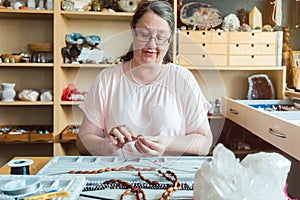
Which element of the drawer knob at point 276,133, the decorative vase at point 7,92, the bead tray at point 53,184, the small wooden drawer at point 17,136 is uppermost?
the decorative vase at point 7,92

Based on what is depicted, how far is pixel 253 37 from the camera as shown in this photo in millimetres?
1887

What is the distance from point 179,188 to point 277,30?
1591 mm

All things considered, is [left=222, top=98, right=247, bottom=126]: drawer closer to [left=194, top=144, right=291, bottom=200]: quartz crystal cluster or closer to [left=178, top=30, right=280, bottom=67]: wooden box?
[left=178, top=30, right=280, bottom=67]: wooden box

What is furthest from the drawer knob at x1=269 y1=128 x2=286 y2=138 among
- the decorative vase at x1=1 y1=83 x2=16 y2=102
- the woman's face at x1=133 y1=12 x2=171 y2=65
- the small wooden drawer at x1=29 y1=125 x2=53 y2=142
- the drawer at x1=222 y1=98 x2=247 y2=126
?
the decorative vase at x1=1 y1=83 x2=16 y2=102

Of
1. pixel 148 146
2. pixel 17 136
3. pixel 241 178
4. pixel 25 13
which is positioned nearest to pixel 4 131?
pixel 17 136

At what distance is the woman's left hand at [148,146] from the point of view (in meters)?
0.92

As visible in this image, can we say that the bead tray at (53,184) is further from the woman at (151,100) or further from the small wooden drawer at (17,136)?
the small wooden drawer at (17,136)

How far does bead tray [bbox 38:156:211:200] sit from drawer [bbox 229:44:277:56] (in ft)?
3.58

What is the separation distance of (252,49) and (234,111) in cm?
37

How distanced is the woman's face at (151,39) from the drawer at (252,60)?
0.89 m

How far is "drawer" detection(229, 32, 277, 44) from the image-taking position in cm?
188

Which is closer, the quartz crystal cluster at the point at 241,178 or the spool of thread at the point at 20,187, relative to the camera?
the quartz crystal cluster at the point at 241,178

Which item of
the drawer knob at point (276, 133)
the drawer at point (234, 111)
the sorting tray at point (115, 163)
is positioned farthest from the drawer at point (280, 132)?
the sorting tray at point (115, 163)

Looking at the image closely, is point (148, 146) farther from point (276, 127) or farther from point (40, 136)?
point (40, 136)
